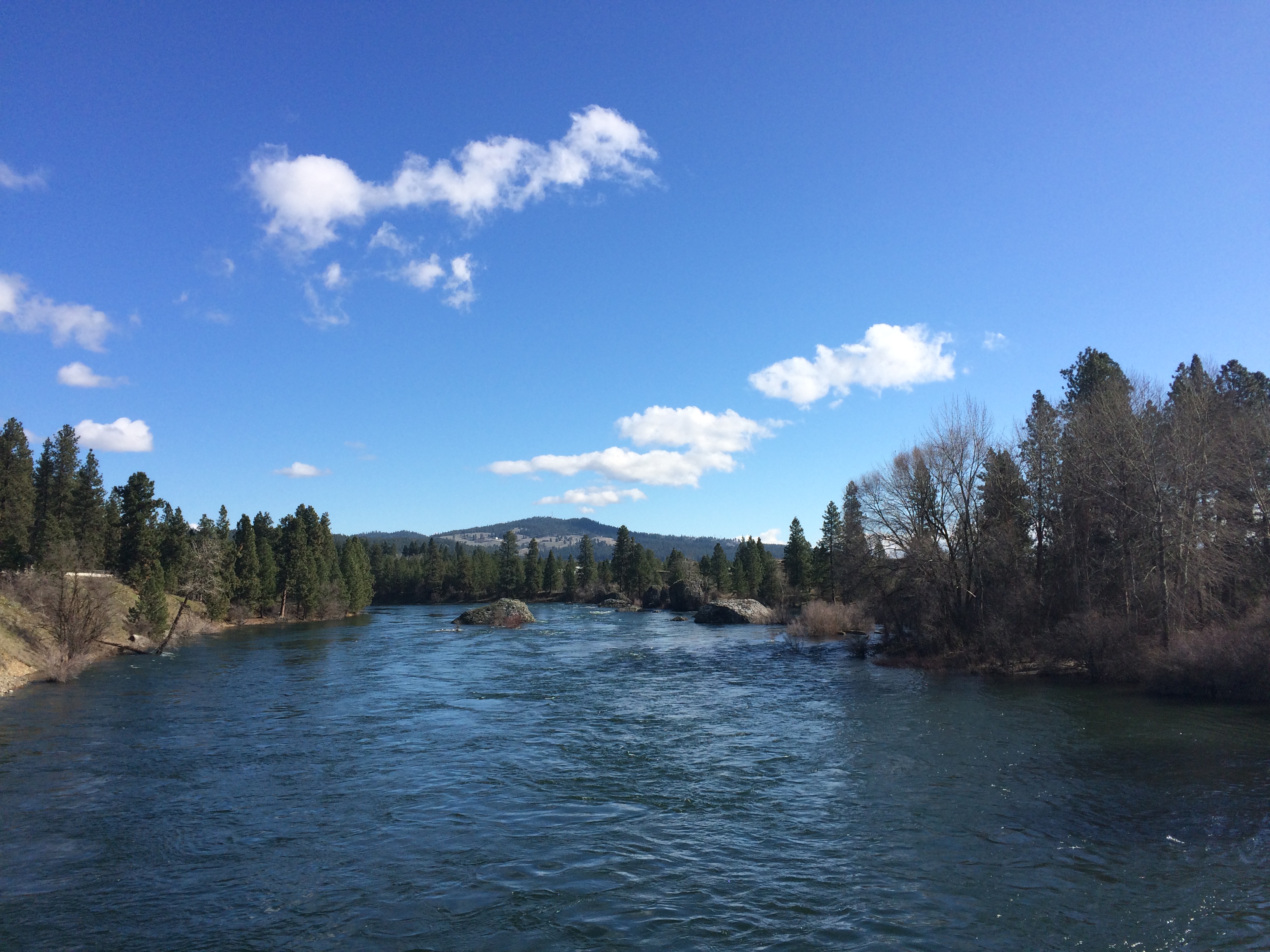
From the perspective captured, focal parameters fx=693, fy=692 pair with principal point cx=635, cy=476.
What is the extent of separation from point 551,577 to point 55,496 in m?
84.8

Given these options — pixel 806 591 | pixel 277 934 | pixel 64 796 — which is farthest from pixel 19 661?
pixel 806 591

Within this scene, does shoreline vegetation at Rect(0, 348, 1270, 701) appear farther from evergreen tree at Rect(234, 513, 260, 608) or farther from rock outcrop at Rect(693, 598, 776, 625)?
rock outcrop at Rect(693, 598, 776, 625)

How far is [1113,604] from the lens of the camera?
32.9m

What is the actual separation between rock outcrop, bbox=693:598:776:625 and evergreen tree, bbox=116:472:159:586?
51240mm

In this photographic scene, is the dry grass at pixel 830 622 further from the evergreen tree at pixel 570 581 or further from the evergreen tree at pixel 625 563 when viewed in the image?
the evergreen tree at pixel 570 581

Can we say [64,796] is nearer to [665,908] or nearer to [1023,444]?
[665,908]

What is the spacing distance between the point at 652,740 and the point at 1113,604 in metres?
25.9

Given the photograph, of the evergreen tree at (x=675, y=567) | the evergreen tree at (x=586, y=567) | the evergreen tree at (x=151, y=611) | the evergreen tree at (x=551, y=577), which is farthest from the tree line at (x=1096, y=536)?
the evergreen tree at (x=551, y=577)

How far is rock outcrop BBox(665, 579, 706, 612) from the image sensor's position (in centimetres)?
10175

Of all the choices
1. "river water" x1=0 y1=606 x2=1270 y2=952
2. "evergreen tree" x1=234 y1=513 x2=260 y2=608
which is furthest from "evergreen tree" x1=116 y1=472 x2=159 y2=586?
"river water" x1=0 y1=606 x2=1270 y2=952

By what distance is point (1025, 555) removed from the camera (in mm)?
38031

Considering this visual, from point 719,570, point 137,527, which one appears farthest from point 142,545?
point 719,570

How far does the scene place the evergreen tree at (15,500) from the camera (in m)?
53.7

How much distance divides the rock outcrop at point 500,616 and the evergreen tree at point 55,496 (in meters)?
33.1
